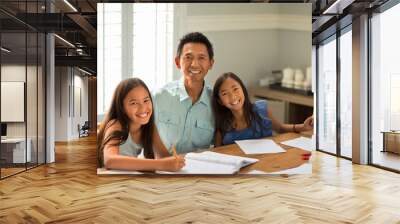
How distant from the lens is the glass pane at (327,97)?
9555mm

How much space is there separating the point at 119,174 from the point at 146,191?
128 centimetres

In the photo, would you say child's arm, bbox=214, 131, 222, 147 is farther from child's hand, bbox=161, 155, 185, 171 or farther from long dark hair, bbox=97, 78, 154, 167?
long dark hair, bbox=97, 78, 154, 167

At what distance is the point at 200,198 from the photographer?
4699 mm

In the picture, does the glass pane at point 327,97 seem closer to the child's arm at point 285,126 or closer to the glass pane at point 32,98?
the child's arm at point 285,126

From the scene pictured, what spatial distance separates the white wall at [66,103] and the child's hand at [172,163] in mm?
9685

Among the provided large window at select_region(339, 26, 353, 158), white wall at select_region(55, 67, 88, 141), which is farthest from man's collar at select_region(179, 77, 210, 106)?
white wall at select_region(55, 67, 88, 141)

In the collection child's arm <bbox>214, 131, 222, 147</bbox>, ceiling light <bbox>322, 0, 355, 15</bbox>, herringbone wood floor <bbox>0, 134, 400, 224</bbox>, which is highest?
ceiling light <bbox>322, 0, 355, 15</bbox>

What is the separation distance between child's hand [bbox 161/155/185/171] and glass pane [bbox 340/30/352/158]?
4.11 m

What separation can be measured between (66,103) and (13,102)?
8857mm

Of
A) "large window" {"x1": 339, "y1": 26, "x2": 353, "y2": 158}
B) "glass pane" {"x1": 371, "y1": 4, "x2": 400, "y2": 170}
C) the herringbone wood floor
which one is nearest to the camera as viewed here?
the herringbone wood floor

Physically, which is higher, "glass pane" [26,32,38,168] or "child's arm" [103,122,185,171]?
"glass pane" [26,32,38,168]

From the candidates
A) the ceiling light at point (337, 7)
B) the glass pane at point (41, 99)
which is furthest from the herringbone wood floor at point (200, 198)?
the ceiling light at point (337, 7)

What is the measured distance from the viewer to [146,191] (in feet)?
16.9

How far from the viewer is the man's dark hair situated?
20.0 ft
